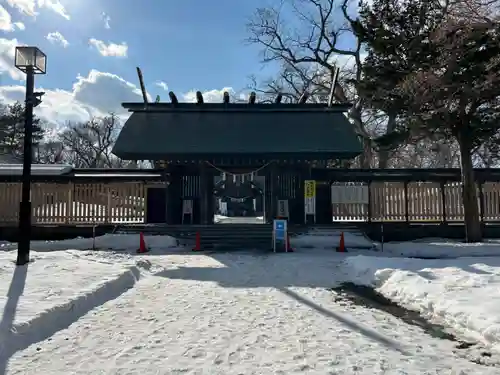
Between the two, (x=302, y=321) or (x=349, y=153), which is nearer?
(x=302, y=321)

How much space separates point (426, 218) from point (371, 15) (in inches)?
350

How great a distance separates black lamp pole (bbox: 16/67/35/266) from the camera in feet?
29.5

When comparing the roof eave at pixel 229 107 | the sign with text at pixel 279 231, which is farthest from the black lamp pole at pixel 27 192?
the sign with text at pixel 279 231

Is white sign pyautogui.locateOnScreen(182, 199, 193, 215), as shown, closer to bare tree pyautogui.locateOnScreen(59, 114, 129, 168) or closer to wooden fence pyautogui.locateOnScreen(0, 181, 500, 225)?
wooden fence pyautogui.locateOnScreen(0, 181, 500, 225)

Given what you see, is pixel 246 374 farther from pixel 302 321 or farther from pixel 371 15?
pixel 371 15

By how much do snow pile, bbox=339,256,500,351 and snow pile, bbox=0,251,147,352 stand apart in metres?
5.32

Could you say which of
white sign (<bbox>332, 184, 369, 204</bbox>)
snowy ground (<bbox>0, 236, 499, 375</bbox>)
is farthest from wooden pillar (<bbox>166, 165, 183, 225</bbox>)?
snowy ground (<bbox>0, 236, 499, 375</bbox>)

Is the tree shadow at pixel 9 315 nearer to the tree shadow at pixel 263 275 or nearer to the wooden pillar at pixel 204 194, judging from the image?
the tree shadow at pixel 263 275

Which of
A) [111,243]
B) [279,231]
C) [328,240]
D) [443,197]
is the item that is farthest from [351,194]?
[111,243]

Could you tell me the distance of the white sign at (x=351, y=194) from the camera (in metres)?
16.3

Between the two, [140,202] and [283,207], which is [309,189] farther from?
[140,202]

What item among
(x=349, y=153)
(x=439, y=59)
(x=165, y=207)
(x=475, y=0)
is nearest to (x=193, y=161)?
(x=165, y=207)

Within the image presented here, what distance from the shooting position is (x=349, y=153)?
14.8 m

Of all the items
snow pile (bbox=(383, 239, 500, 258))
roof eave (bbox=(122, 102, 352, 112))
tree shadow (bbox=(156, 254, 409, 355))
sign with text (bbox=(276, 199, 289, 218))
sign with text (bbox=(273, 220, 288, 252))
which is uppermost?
roof eave (bbox=(122, 102, 352, 112))
